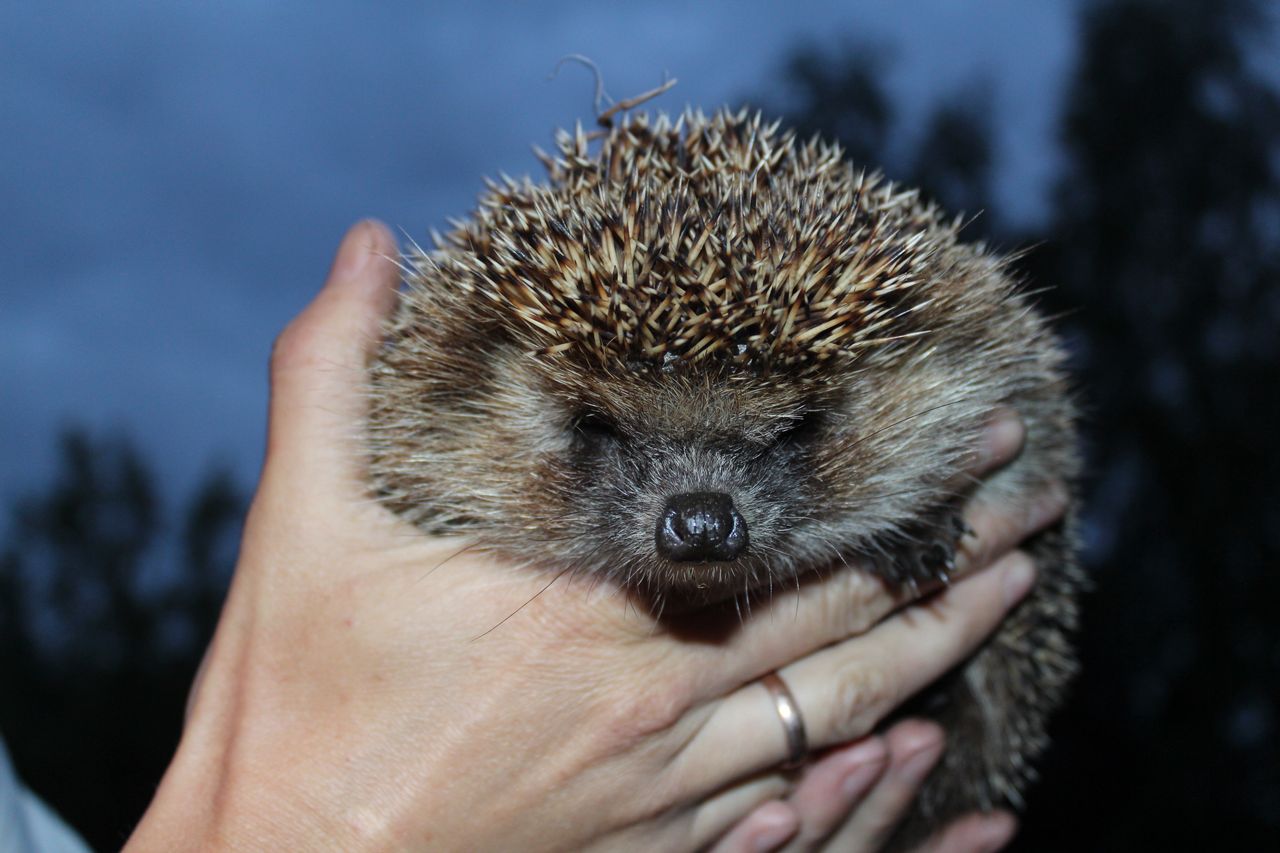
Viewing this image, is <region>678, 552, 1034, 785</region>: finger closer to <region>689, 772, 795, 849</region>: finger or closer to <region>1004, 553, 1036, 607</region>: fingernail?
<region>1004, 553, 1036, 607</region>: fingernail

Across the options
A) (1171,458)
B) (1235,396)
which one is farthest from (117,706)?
(1235,396)

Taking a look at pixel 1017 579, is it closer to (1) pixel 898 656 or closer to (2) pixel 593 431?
(1) pixel 898 656

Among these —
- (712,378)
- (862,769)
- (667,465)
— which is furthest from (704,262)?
(862,769)

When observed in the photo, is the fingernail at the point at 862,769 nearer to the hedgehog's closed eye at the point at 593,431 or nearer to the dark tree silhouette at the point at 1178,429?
the hedgehog's closed eye at the point at 593,431

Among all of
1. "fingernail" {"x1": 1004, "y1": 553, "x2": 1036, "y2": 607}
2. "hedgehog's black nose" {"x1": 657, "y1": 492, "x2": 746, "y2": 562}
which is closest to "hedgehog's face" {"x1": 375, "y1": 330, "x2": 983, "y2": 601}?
"hedgehog's black nose" {"x1": 657, "y1": 492, "x2": 746, "y2": 562}

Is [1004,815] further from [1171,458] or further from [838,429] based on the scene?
[1171,458]
